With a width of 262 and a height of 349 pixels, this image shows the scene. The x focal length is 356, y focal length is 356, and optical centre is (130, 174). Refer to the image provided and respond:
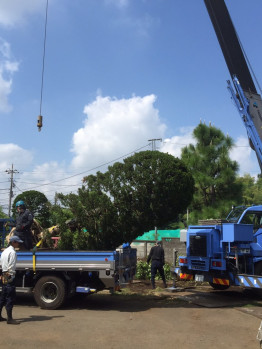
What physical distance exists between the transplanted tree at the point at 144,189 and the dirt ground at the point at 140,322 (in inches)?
87.9

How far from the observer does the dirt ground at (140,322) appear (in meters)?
5.80

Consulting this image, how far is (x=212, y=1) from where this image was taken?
11.5m

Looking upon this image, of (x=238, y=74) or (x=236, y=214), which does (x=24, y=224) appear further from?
(x=238, y=74)

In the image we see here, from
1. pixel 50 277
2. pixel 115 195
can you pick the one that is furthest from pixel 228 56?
pixel 50 277

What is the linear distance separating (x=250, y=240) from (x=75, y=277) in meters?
4.82

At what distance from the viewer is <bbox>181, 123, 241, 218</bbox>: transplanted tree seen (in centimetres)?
1828

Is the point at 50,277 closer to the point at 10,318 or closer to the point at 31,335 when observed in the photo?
the point at 10,318

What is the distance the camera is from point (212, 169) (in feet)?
61.3

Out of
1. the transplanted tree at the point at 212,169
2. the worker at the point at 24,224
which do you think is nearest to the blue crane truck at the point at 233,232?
the worker at the point at 24,224

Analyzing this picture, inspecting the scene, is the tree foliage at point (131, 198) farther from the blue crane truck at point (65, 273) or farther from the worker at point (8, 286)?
the worker at point (8, 286)

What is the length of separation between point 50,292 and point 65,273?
0.59 m

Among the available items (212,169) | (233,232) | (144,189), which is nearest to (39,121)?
(144,189)

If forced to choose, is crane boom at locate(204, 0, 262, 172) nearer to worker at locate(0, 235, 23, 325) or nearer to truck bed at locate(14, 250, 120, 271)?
truck bed at locate(14, 250, 120, 271)

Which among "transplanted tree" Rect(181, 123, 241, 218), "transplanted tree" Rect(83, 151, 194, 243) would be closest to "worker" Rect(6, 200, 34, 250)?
"transplanted tree" Rect(83, 151, 194, 243)
